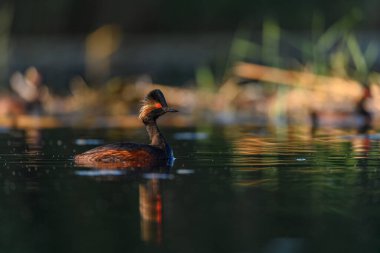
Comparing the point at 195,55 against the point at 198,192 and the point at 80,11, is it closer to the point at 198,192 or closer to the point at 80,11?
the point at 80,11

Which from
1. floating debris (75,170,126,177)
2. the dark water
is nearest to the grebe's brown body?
the dark water

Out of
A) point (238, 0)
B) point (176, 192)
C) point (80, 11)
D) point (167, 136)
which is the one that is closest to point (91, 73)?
point (80, 11)

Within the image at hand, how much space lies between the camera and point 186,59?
34062 millimetres

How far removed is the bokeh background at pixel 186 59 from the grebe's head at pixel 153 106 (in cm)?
632

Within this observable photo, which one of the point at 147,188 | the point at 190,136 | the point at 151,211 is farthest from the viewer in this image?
the point at 190,136

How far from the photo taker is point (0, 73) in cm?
3050

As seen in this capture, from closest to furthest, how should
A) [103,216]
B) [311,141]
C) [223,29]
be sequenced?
1. [103,216]
2. [311,141]
3. [223,29]

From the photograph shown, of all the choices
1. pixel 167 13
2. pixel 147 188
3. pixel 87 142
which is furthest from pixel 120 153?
pixel 167 13

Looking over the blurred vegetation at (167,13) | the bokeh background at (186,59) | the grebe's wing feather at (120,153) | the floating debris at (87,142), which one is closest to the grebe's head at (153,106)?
the grebe's wing feather at (120,153)

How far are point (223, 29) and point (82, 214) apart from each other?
85.8 ft

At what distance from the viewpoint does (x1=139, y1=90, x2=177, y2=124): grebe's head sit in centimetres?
1205

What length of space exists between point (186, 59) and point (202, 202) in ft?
83.9

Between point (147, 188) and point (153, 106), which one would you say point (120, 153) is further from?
point (147, 188)

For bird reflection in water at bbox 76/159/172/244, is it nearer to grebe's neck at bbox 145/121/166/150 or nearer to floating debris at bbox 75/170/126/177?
floating debris at bbox 75/170/126/177
